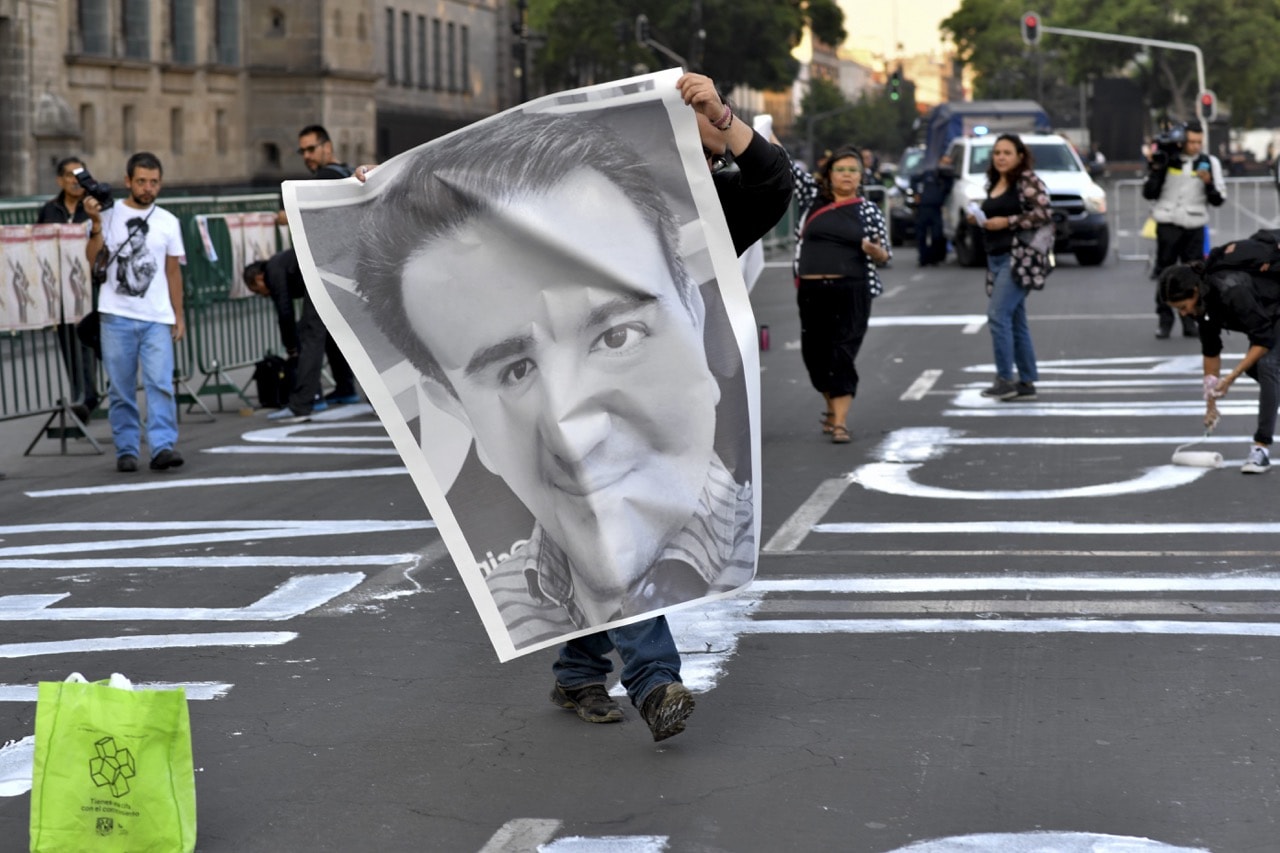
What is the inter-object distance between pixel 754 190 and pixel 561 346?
0.71m

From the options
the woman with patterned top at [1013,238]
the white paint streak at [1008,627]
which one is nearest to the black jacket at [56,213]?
the woman with patterned top at [1013,238]

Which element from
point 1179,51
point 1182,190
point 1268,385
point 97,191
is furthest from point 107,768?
point 1179,51

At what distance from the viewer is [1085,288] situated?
84.2 feet

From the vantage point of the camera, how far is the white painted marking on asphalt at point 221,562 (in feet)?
28.6

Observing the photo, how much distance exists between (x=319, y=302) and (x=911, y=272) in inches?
984

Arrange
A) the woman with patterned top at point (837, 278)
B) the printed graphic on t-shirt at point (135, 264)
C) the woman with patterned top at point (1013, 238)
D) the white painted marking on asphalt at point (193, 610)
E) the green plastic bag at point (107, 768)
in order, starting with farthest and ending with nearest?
1. the woman with patterned top at point (1013, 238)
2. the woman with patterned top at point (837, 278)
3. the printed graphic on t-shirt at point (135, 264)
4. the white painted marking on asphalt at point (193, 610)
5. the green plastic bag at point (107, 768)

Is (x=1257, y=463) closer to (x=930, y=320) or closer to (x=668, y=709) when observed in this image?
(x=668, y=709)

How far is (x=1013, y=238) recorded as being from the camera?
1364cm

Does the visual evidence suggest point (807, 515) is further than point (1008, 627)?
Yes

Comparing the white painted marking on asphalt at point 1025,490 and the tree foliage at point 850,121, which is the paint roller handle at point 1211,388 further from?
the tree foliage at point 850,121

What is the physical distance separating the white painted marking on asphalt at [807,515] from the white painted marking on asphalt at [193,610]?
1875 mm

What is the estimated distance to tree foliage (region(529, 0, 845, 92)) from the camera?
72.8 meters

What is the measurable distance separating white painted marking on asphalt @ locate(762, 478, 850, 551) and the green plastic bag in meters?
4.40

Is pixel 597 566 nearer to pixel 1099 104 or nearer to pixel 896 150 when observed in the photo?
pixel 1099 104
